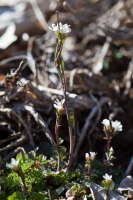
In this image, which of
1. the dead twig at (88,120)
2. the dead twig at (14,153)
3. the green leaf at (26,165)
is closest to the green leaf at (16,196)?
the green leaf at (26,165)

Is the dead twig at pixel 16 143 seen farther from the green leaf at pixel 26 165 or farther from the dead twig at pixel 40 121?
the green leaf at pixel 26 165

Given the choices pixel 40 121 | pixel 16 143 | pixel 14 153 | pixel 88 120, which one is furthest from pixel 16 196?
pixel 88 120

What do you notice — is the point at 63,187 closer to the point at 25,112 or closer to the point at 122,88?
the point at 25,112

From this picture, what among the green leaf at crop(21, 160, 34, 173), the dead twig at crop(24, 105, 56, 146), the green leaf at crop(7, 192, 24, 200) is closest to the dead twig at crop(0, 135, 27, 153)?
the dead twig at crop(24, 105, 56, 146)

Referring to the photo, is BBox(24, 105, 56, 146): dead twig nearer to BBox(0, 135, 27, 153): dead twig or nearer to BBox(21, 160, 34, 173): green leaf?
BBox(0, 135, 27, 153): dead twig

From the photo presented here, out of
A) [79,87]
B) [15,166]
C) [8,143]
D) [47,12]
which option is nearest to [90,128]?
[79,87]

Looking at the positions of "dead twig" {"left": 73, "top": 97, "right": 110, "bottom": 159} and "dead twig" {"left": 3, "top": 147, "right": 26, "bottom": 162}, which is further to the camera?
A: "dead twig" {"left": 73, "top": 97, "right": 110, "bottom": 159}

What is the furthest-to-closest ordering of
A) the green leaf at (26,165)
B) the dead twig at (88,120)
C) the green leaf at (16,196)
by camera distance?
the dead twig at (88,120) → the green leaf at (26,165) → the green leaf at (16,196)

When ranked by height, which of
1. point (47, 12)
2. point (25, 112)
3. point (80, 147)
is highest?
point (47, 12)

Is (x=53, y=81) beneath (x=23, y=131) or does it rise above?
above

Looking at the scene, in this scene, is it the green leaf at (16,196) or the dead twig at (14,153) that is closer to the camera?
the green leaf at (16,196)

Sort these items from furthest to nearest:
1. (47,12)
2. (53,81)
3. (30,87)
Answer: (47,12)
(53,81)
(30,87)
